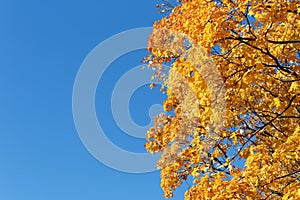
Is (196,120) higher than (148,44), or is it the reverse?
(148,44)

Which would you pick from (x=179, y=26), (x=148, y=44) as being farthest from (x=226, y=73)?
(x=148, y=44)

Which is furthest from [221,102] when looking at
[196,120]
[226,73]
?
[196,120]

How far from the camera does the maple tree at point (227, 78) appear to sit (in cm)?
888

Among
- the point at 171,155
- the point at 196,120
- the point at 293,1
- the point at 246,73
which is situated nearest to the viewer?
the point at 293,1

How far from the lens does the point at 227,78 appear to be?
1007 centimetres

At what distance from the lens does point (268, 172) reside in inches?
383

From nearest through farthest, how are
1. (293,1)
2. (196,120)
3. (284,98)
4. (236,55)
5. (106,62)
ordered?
1. (293,1)
2. (236,55)
3. (196,120)
4. (284,98)
5. (106,62)

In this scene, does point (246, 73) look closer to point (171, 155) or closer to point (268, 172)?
point (268, 172)

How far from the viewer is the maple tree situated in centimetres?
888

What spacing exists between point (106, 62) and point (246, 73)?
31.2 feet

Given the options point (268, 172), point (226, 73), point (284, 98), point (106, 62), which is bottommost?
point (268, 172)

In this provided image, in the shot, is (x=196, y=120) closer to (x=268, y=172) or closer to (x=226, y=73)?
(x=226, y=73)

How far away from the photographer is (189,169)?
13344 millimetres

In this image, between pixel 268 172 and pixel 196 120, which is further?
pixel 196 120
